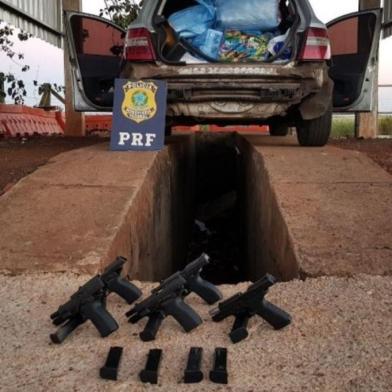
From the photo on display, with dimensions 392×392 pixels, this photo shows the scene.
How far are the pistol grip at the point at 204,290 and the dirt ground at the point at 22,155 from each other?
2.35m

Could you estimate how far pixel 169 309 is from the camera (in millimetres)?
2805

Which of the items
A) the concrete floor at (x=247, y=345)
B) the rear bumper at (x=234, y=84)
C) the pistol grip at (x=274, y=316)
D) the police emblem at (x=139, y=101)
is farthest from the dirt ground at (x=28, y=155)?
the pistol grip at (x=274, y=316)

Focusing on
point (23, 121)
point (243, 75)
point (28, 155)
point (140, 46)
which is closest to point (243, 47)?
point (243, 75)

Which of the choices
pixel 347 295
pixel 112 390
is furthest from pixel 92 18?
pixel 112 390

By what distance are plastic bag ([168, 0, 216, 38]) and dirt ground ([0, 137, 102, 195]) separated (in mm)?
1870

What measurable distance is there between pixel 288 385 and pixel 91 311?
91 centimetres

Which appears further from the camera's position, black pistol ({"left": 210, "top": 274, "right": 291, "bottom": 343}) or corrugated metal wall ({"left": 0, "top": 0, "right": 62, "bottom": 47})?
corrugated metal wall ({"left": 0, "top": 0, "right": 62, "bottom": 47})

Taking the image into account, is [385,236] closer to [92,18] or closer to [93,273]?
[93,273]

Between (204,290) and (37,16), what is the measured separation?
387 inches

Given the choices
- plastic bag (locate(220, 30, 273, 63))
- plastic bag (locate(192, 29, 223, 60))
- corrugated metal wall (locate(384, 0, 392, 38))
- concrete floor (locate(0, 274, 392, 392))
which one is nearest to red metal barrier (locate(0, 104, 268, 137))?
corrugated metal wall (locate(384, 0, 392, 38))

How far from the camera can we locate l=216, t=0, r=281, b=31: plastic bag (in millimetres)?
6785

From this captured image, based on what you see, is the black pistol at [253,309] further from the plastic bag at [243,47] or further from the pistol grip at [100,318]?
the plastic bag at [243,47]

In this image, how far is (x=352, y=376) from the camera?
7.86 feet

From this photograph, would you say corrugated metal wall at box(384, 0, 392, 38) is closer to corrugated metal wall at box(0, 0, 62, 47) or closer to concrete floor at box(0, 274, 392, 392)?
corrugated metal wall at box(0, 0, 62, 47)
